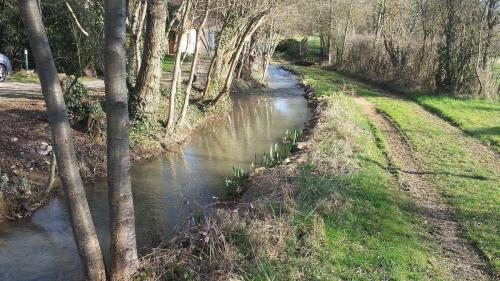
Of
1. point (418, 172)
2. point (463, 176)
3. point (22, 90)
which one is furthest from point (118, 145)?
point (22, 90)

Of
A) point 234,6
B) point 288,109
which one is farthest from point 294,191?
point 288,109

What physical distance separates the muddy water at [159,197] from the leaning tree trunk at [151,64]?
5.90 ft

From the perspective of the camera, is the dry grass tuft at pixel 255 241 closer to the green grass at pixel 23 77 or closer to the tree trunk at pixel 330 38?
the green grass at pixel 23 77

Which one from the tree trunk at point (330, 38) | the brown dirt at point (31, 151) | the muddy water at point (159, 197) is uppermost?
the tree trunk at point (330, 38)

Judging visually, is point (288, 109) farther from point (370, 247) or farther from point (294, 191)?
point (370, 247)

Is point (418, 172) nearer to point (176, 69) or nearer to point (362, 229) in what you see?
point (362, 229)

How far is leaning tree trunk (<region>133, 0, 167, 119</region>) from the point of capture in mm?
14867

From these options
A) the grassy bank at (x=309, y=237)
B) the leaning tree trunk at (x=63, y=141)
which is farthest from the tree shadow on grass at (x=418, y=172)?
the leaning tree trunk at (x=63, y=141)

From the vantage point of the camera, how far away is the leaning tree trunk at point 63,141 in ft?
16.0

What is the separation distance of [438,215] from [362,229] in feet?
5.48

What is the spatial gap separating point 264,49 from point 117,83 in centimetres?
2771

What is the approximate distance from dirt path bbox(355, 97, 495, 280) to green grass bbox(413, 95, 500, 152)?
911 mm

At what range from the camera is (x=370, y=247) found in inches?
274

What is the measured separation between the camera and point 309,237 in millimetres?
7004
